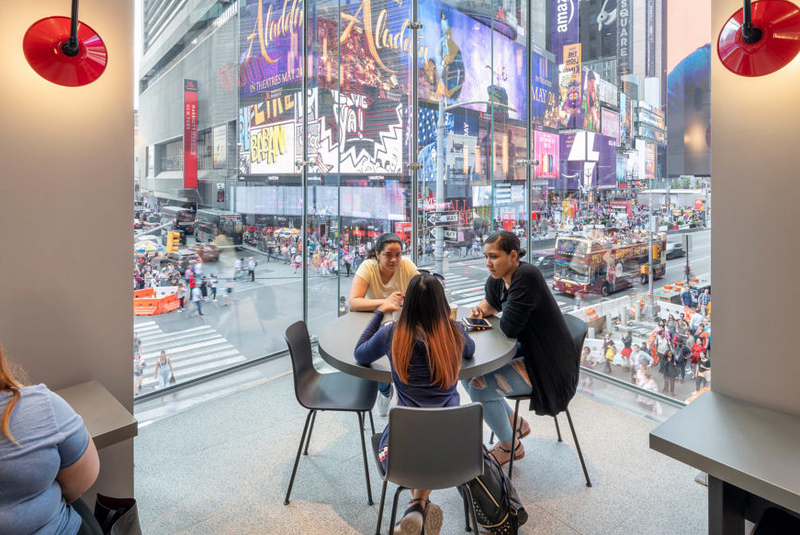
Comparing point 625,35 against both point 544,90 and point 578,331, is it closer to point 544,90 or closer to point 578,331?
point 544,90

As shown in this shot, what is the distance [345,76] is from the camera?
4250 millimetres

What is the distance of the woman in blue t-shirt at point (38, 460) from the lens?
112cm

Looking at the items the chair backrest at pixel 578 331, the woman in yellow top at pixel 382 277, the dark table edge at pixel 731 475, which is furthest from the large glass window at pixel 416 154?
the dark table edge at pixel 731 475

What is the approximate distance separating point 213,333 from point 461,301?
228 centimetres

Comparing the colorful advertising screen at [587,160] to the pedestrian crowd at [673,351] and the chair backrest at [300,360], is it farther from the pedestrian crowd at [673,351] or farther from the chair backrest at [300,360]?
the chair backrest at [300,360]

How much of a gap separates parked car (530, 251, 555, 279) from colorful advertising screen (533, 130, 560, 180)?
0.71 metres

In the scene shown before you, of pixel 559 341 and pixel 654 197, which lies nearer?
pixel 559 341

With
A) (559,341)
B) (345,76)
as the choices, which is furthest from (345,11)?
(559,341)

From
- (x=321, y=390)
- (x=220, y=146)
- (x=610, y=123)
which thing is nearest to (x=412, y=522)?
(x=321, y=390)

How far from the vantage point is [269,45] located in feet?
13.1

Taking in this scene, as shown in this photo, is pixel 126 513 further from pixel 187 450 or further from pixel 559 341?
pixel 559 341

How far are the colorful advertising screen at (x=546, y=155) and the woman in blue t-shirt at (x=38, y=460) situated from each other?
3935 mm

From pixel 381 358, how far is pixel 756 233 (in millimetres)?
1621

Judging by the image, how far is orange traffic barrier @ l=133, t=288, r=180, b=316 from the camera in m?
3.42
